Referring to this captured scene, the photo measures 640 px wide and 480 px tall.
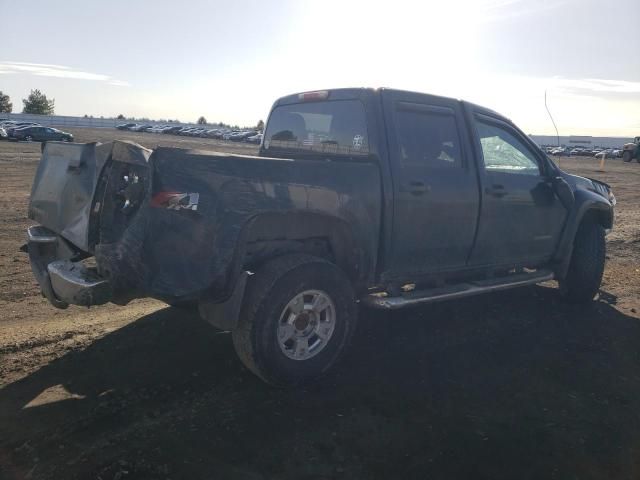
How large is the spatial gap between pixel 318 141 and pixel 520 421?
2.84m

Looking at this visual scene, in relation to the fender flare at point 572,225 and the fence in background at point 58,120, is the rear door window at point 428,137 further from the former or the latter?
the fence in background at point 58,120

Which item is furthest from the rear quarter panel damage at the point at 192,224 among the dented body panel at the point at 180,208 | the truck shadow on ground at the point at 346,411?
the truck shadow on ground at the point at 346,411

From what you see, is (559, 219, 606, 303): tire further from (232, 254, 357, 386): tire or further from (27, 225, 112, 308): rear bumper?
(27, 225, 112, 308): rear bumper

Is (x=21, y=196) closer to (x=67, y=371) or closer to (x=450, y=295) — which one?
(x=67, y=371)

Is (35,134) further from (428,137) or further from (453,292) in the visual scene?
(453,292)

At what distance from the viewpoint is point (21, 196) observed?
12398mm

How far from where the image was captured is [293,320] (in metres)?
3.85

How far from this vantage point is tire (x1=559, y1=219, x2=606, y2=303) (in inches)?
245

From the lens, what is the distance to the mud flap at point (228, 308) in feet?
11.8

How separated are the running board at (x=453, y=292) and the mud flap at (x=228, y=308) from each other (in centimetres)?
119

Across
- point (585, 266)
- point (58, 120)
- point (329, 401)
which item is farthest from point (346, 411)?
point (58, 120)

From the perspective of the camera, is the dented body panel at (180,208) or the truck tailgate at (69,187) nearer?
the dented body panel at (180,208)

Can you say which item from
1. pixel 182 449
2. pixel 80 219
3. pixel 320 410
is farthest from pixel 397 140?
pixel 182 449

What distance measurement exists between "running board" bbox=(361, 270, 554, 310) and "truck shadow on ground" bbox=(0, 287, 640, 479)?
18.6 inches
